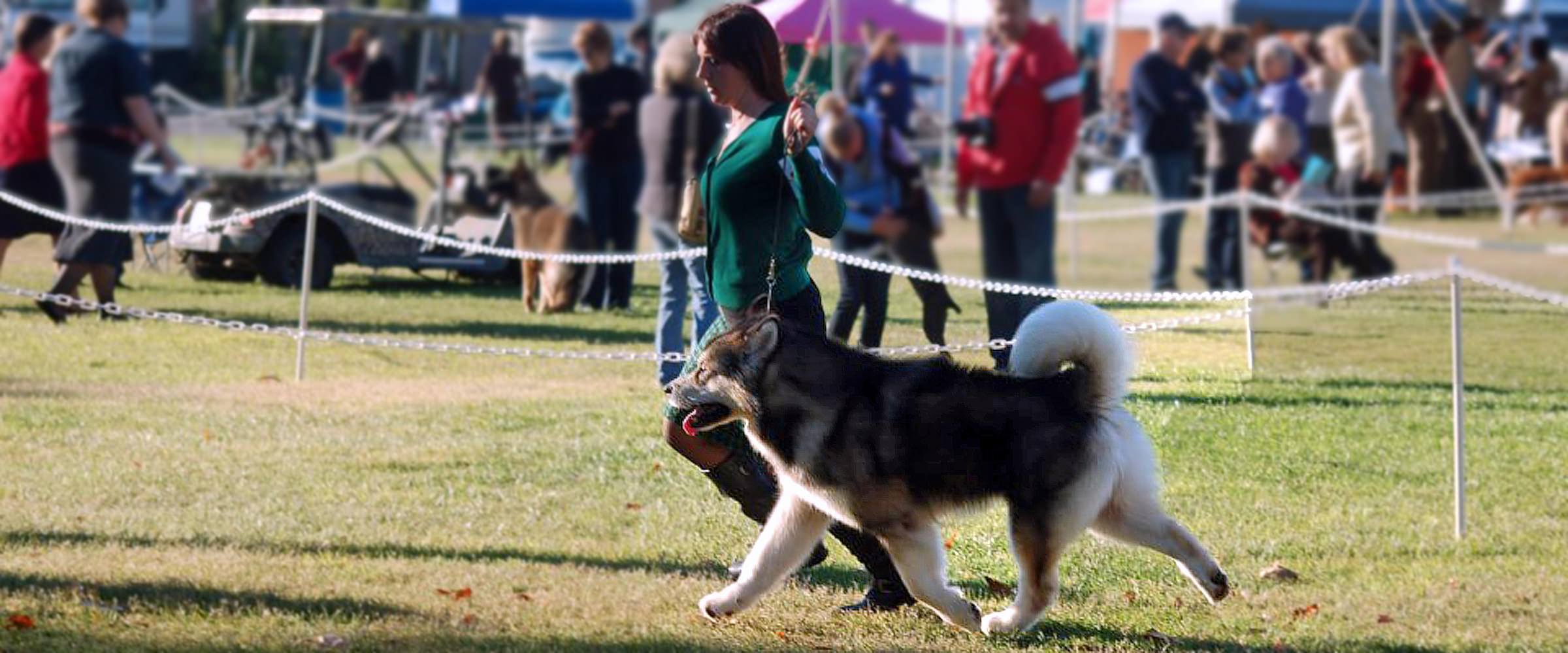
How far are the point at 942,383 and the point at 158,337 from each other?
263 inches

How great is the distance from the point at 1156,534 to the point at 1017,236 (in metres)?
6.90

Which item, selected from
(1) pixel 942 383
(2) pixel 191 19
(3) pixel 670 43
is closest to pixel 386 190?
(3) pixel 670 43

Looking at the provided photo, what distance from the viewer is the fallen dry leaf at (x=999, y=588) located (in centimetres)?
612

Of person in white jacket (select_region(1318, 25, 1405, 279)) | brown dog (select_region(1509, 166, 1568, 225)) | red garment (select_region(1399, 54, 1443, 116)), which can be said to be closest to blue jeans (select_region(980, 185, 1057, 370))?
person in white jacket (select_region(1318, 25, 1405, 279))

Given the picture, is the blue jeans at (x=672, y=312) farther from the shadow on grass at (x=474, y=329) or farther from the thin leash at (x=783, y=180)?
the thin leash at (x=783, y=180)

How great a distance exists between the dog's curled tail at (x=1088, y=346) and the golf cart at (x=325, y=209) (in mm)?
6613

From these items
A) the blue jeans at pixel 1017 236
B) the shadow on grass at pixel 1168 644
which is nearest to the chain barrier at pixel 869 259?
the shadow on grass at pixel 1168 644

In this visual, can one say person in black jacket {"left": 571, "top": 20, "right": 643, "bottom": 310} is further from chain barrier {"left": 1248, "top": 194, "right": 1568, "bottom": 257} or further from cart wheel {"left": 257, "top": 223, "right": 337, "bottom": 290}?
chain barrier {"left": 1248, "top": 194, "right": 1568, "bottom": 257}

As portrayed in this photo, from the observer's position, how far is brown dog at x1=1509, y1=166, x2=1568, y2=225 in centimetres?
2111

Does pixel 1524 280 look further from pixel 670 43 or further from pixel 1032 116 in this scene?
pixel 670 43

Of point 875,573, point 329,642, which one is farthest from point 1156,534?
point 329,642

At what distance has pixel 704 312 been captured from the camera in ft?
24.1

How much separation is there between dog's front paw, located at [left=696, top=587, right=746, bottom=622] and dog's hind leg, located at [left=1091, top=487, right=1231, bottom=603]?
99 cm

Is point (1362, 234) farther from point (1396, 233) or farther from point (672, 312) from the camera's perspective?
point (672, 312)
